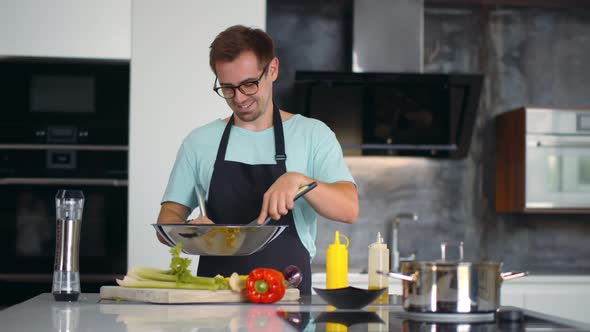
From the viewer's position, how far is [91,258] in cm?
355

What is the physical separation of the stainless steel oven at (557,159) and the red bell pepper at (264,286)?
254 centimetres

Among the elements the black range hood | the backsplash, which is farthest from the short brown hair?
the backsplash

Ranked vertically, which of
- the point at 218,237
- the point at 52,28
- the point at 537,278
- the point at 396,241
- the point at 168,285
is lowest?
the point at 537,278

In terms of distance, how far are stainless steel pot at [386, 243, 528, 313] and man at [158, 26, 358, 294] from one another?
0.73 meters

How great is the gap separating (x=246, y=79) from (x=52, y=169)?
60.4 inches

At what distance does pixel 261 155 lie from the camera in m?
2.53

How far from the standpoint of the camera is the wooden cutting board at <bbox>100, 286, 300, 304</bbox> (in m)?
1.92

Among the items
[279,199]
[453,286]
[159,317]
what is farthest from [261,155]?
[453,286]

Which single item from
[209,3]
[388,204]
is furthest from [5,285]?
[388,204]

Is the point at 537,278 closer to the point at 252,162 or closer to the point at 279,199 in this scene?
the point at 252,162

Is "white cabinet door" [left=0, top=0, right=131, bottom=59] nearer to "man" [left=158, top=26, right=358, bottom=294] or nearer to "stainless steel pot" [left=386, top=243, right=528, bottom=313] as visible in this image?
Answer: "man" [left=158, top=26, right=358, bottom=294]

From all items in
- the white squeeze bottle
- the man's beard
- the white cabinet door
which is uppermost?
the white cabinet door

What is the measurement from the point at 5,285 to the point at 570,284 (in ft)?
8.67

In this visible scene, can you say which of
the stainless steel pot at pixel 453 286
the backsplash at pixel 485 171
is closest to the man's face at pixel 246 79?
the stainless steel pot at pixel 453 286
